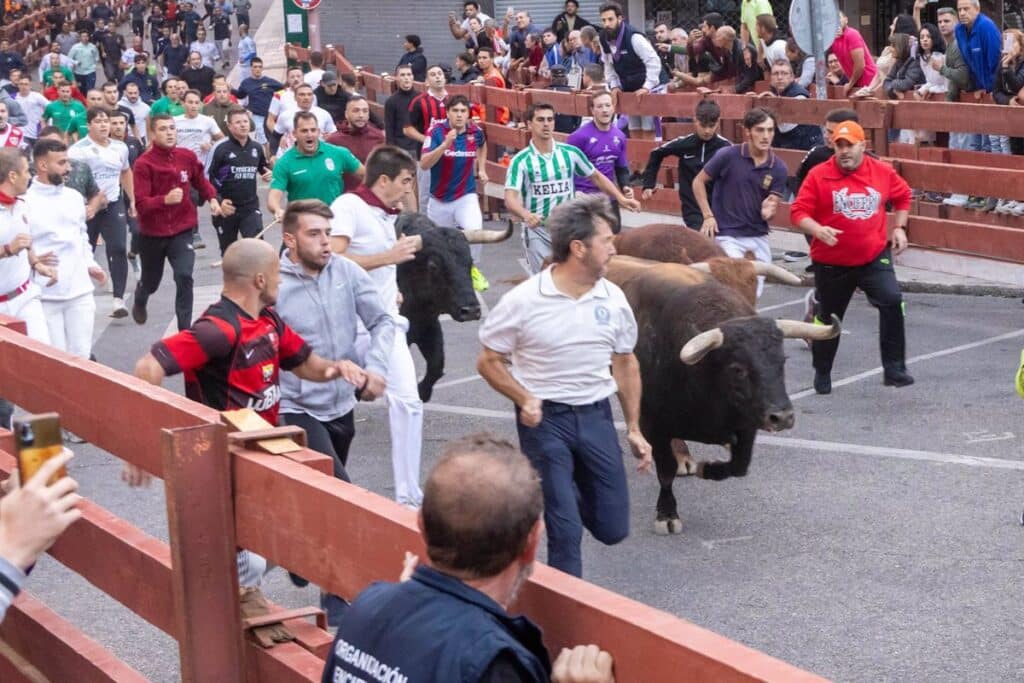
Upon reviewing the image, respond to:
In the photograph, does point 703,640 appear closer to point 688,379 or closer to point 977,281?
point 688,379

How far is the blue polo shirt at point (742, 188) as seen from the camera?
40.8 ft

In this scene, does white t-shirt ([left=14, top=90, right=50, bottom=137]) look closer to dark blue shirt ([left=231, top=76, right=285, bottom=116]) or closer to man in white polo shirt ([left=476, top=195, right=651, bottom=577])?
dark blue shirt ([left=231, top=76, right=285, bottom=116])

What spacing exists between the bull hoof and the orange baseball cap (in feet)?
12.3

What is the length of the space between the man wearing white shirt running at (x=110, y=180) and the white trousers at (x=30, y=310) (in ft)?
16.2

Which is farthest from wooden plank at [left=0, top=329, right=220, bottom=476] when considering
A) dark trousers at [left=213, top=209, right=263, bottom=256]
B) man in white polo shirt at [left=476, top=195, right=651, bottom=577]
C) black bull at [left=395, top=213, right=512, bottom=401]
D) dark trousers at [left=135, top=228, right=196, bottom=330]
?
dark trousers at [left=213, top=209, right=263, bottom=256]

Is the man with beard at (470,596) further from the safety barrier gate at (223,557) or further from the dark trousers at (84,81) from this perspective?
the dark trousers at (84,81)

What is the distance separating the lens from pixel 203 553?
4.07 metres

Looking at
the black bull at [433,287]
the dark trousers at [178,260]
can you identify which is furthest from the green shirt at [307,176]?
the black bull at [433,287]

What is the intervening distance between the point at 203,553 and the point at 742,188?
29.1ft

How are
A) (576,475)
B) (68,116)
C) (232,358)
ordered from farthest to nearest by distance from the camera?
1. (68,116)
2. (576,475)
3. (232,358)

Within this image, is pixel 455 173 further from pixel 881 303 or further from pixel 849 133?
pixel 881 303

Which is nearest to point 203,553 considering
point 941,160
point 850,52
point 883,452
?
point 883,452

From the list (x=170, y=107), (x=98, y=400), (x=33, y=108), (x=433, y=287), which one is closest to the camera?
(x=98, y=400)

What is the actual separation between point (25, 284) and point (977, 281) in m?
8.52
